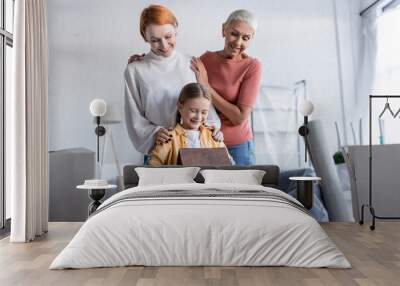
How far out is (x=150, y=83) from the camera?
7605 millimetres

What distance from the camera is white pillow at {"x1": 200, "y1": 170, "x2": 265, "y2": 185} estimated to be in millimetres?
6676

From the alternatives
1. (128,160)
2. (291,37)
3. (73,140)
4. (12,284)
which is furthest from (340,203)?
(12,284)

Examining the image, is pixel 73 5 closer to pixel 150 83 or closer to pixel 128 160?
pixel 150 83

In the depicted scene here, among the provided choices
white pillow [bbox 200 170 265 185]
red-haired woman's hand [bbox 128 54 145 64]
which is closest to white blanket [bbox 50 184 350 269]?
white pillow [bbox 200 170 265 185]

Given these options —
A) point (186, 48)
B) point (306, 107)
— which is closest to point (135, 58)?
point (186, 48)

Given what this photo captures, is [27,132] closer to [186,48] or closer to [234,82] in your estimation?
[186,48]

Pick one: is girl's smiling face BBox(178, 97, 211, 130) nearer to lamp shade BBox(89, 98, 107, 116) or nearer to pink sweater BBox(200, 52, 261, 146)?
pink sweater BBox(200, 52, 261, 146)

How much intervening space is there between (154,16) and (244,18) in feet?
3.80

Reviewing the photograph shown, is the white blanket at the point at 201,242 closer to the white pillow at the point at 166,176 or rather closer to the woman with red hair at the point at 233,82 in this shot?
the white pillow at the point at 166,176

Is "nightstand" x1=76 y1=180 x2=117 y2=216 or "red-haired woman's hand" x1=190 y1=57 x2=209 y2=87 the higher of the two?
"red-haired woman's hand" x1=190 y1=57 x2=209 y2=87

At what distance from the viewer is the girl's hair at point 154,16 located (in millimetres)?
→ 7660

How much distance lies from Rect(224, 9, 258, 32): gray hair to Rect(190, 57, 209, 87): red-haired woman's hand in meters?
0.62

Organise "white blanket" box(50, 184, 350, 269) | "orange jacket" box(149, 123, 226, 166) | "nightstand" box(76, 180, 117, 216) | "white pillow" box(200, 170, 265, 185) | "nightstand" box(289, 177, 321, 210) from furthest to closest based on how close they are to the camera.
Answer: "orange jacket" box(149, 123, 226, 166), "nightstand" box(289, 177, 321, 210), "nightstand" box(76, 180, 117, 216), "white pillow" box(200, 170, 265, 185), "white blanket" box(50, 184, 350, 269)

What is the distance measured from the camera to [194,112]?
7.50 meters
